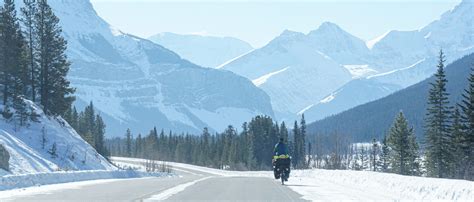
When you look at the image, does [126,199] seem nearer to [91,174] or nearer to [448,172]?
[91,174]

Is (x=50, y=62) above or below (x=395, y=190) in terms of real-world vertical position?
above

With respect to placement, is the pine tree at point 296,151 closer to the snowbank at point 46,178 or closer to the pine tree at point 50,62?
the pine tree at point 50,62

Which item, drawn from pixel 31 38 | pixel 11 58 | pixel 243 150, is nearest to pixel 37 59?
pixel 31 38

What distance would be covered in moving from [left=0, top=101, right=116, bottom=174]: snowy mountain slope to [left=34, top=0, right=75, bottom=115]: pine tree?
79.0 inches

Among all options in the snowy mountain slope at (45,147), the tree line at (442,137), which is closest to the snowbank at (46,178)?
the snowy mountain slope at (45,147)

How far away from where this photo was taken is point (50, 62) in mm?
62438

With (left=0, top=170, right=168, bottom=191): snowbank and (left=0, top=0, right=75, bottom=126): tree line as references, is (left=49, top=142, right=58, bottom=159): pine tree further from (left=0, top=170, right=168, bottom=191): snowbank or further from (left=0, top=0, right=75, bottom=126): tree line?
(left=0, top=170, right=168, bottom=191): snowbank

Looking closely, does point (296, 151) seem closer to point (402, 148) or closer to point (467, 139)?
point (402, 148)

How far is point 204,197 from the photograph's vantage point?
867 inches

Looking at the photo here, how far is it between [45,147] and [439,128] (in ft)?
130

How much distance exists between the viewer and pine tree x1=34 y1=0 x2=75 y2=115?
61.8m

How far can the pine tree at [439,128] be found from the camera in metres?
70.8

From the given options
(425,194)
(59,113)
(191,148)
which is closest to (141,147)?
(191,148)

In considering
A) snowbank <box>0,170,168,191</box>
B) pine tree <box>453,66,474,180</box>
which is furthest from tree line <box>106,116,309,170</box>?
snowbank <box>0,170,168,191</box>
